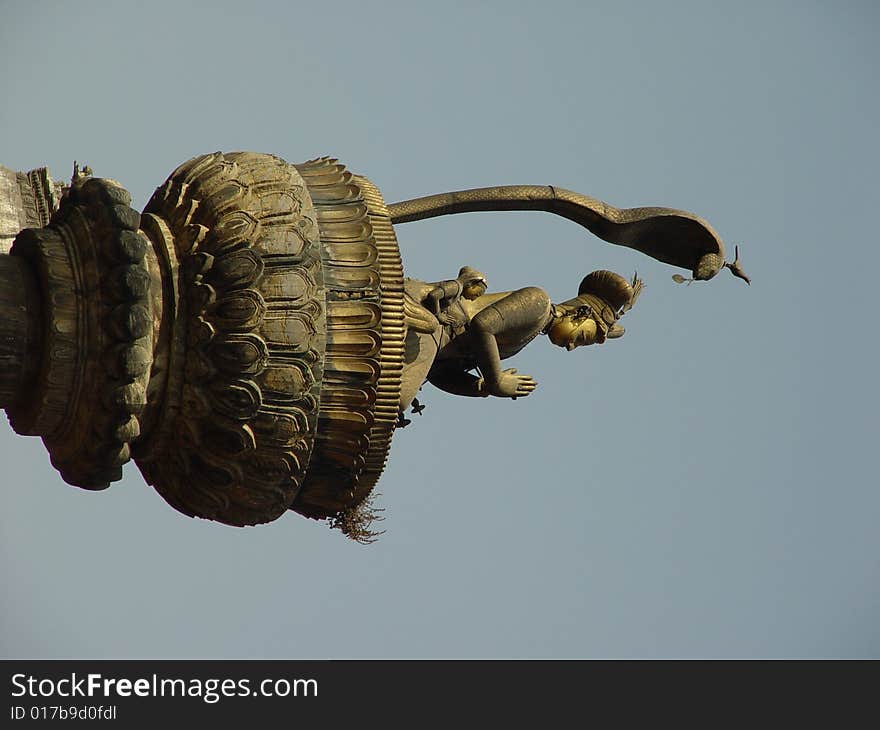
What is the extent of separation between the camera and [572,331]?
10547mm

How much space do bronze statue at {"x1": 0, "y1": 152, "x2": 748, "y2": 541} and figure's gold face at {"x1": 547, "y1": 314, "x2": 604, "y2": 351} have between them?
1.71m

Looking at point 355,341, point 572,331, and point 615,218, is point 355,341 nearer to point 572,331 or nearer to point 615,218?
point 572,331

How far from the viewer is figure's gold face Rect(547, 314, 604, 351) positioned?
1055cm

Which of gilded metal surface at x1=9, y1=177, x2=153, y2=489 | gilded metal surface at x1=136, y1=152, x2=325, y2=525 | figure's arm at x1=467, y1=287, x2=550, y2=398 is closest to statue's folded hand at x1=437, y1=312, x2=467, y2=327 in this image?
figure's arm at x1=467, y1=287, x2=550, y2=398

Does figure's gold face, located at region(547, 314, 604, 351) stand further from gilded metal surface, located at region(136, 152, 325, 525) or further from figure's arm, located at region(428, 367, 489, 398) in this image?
gilded metal surface, located at region(136, 152, 325, 525)

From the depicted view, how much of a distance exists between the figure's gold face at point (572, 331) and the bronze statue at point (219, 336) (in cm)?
171

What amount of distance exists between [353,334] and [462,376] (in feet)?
6.34

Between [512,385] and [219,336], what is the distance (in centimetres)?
281

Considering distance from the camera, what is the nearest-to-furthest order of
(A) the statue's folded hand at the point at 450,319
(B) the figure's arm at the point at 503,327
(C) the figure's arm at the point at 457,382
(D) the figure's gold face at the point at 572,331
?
(A) the statue's folded hand at the point at 450,319
(B) the figure's arm at the point at 503,327
(C) the figure's arm at the point at 457,382
(D) the figure's gold face at the point at 572,331

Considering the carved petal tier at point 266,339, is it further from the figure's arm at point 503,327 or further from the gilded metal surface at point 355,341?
the figure's arm at point 503,327

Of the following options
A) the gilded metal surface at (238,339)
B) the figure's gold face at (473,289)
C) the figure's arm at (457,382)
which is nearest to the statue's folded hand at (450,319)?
the figure's gold face at (473,289)

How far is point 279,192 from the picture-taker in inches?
342

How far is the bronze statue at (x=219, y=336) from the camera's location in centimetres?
811

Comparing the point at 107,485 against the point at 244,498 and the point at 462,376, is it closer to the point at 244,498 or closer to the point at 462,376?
the point at 244,498
